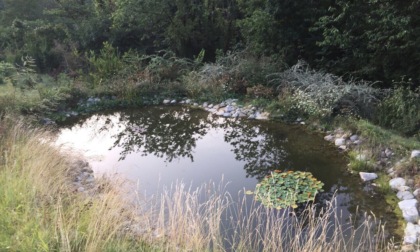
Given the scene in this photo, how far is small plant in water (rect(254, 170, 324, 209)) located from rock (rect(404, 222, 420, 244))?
1.08 metres

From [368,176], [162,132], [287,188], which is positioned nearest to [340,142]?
[368,176]

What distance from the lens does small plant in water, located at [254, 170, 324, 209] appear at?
456 centimetres

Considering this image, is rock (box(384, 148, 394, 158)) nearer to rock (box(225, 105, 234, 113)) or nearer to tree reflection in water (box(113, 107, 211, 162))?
tree reflection in water (box(113, 107, 211, 162))

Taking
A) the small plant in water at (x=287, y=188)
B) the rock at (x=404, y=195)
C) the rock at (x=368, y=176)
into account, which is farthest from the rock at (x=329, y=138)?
the rock at (x=404, y=195)

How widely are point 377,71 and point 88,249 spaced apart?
24.2ft

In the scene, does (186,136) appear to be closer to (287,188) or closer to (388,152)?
(287,188)

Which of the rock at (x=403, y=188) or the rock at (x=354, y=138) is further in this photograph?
the rock at (x=354, y=138)

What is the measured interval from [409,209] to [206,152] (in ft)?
11.7

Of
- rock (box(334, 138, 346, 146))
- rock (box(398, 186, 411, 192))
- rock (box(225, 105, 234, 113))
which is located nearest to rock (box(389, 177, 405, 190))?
rock (box(398, 186, 411, 192))

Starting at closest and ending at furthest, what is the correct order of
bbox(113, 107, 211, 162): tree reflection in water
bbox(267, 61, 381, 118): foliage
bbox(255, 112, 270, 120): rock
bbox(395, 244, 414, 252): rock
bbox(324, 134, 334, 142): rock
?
bbox(395, 244, 414, 252): rock, bbox(324, 134, 334, 142): rock, bbox(113, 107, 211, 162): tree reflection in water, bbox(267, 61, 381, 118): foliage, bbox(255, 112, 270, 120): rock

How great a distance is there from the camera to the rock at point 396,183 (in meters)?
4.79

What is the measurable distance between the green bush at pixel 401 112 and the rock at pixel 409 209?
2.31 metres

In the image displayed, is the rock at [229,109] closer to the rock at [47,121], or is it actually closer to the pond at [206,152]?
the pond at [206,152]

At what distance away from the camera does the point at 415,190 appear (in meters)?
4.57
